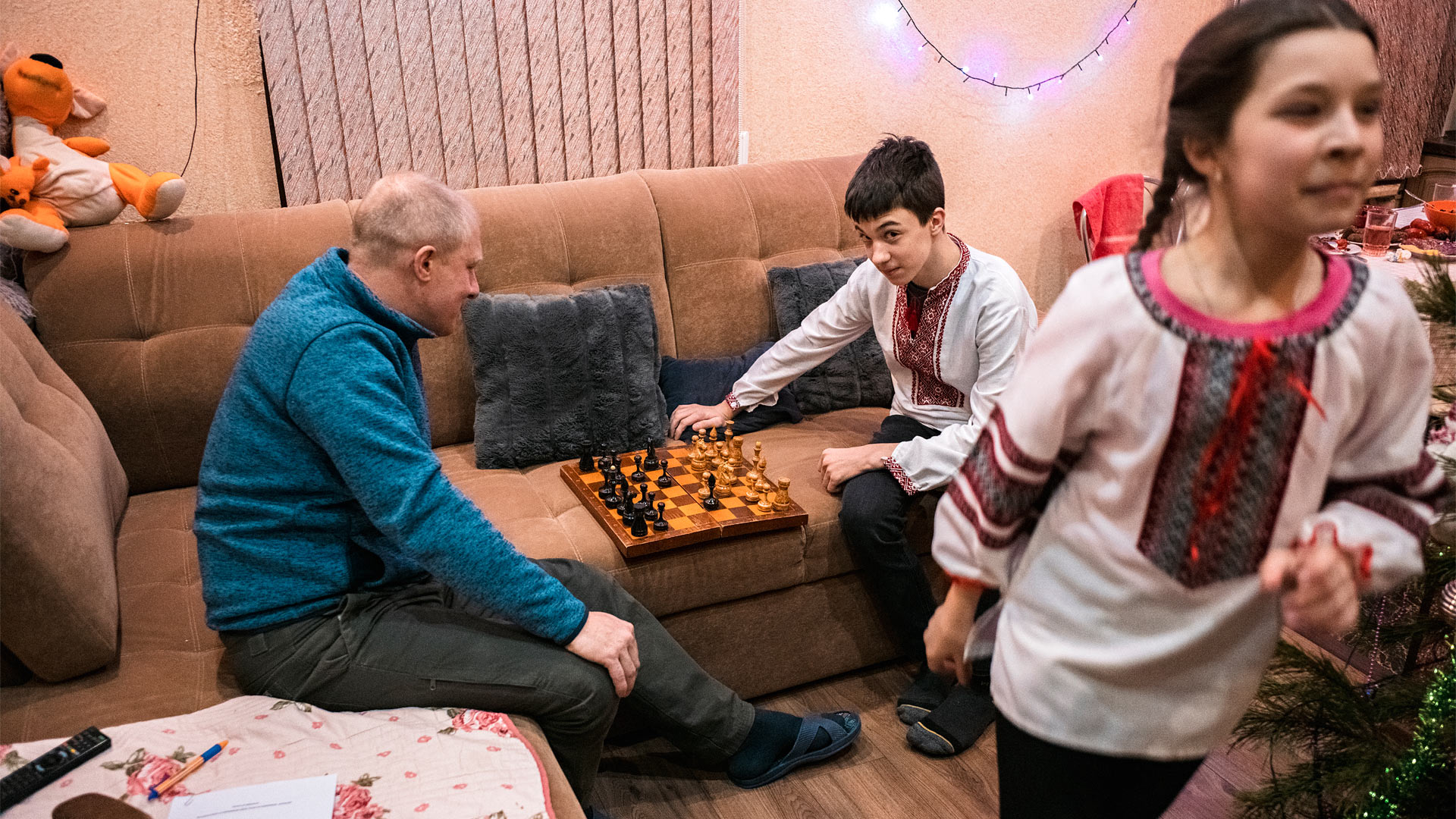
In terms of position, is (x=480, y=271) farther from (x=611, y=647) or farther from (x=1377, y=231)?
(x=1377, y=231)

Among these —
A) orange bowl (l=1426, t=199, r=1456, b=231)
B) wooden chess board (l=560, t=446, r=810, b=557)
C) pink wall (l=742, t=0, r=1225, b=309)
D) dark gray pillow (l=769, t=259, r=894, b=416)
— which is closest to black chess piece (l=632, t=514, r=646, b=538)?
wooden chess board (l=560, t=446, r=810, b=557)

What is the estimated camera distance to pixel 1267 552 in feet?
2.86

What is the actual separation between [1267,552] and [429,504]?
3.72ft

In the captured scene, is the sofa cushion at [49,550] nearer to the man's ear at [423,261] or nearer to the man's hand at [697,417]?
the man's ear at [423,261]

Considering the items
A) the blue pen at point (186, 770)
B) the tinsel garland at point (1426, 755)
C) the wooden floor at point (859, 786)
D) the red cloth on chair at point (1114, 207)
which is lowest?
the wooden floor at point (859, 786)

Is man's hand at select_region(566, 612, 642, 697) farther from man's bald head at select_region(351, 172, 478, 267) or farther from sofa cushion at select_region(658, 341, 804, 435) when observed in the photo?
sofa cushion at select_region(658, 341, 804, 435)

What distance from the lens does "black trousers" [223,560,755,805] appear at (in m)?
1.61

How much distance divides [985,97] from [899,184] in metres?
1.70

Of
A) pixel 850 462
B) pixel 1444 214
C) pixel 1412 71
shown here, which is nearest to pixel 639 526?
pixel 850 462

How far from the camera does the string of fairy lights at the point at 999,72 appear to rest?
3.36 meters

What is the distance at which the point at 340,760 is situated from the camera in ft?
4.79

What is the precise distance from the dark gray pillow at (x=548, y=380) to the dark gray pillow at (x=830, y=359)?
0.48 meters

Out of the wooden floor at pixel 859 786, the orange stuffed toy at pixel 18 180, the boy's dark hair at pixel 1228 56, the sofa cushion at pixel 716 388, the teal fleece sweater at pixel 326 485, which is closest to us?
the boy's dark hair at pixel 1228 56

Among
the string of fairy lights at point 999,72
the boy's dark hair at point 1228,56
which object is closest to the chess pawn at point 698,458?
the boy's dark hair at point 1228,56
